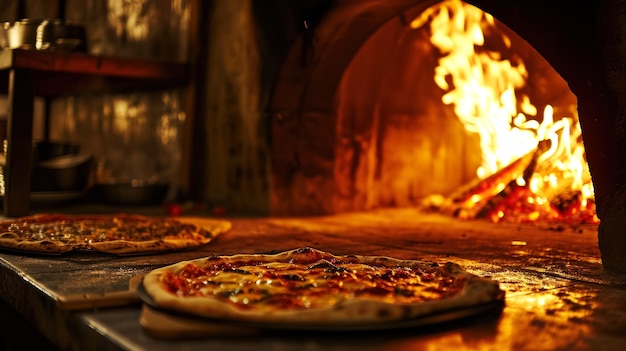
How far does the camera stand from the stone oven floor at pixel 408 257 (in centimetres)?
204

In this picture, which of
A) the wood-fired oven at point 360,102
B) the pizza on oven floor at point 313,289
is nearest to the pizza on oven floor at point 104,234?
the pizza on oven floor at point 313,289

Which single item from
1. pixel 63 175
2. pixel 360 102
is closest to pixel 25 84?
pixel 63 175

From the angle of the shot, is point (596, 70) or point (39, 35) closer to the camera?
point (596, 70)

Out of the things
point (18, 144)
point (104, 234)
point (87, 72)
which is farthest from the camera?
point (87, 72)

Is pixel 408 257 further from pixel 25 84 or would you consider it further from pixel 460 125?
pixel 460 125

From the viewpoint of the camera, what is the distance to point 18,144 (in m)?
5.45

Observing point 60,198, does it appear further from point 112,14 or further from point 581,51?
point 581,51

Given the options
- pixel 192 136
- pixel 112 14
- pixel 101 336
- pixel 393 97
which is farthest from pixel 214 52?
pixel 101 336

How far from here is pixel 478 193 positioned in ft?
20.9

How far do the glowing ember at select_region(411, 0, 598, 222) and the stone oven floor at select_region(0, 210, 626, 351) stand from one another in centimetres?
39

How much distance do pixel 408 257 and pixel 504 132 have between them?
254cm

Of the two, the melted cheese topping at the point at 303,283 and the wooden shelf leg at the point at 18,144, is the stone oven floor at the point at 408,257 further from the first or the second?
the wooden shelf leg at the point at 18,144

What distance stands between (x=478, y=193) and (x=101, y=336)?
4785 millimetres

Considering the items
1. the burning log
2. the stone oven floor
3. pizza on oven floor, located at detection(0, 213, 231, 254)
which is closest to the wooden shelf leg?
pizza on oven floor, located at detection(0, 213, 231, 254)
